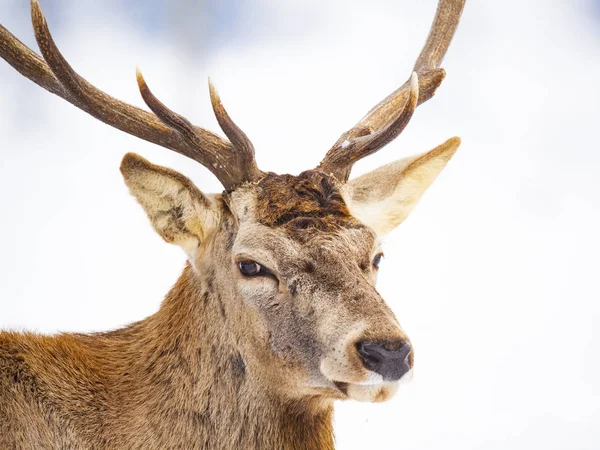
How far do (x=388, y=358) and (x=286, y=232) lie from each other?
94 centimetres

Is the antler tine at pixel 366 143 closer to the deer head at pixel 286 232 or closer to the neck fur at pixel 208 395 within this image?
the deer head at pixel 286 232

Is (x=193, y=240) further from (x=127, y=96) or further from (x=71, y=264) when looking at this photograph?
(x=127, y=96)

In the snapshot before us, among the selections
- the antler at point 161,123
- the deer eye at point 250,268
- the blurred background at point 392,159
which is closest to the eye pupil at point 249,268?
the deer eye at point 250,268

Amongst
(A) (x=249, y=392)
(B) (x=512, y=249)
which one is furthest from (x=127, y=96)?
(A) (x=249, y=392)

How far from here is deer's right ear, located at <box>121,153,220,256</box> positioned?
5.07 m

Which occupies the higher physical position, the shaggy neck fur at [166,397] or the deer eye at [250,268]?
the deer eye at [250,268]

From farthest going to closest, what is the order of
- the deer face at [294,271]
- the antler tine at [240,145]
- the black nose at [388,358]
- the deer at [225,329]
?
1. the antler tine at [240,145]
2. the deer at [225,329]
3. the deer face at [294,271]
4. the black nose at [388,358]

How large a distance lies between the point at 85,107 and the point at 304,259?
174cm

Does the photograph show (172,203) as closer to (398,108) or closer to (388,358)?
(388,358)

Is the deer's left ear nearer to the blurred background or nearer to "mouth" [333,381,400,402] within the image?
"mouth" [333,381,400,402]

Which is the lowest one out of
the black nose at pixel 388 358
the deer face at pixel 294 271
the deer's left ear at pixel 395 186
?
the black nose at pixel 388 358

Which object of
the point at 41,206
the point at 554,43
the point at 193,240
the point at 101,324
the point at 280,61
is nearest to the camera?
the point at 193,240

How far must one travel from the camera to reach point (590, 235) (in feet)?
44.2

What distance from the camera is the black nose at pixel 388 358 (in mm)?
4262
